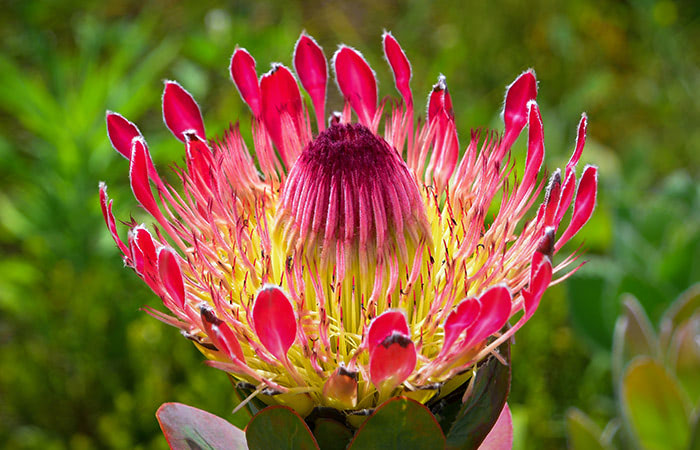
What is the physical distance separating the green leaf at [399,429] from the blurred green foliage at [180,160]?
2.48ft

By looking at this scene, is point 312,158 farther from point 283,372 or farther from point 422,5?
point 422,5

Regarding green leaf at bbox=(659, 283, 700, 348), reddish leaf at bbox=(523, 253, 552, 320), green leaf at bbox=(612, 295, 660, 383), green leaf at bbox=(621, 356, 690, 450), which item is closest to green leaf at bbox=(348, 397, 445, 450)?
reddish leaf at bbox=(523, 253, 552, 320)

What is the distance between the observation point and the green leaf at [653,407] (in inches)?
44.4

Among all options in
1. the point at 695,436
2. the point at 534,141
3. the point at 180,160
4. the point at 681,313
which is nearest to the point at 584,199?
the point at 534,141

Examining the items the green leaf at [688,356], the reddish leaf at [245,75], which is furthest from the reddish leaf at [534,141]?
the green leaf at [688,356]

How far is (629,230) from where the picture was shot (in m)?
1.73

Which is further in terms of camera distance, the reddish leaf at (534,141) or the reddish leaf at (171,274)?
the reddish leaf at (534,141)

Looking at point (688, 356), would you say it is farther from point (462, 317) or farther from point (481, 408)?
point (462, 317)

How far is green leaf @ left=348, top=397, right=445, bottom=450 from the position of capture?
626mm

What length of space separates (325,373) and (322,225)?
179 millimetres

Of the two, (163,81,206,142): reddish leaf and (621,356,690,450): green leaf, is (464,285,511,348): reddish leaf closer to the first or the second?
(163,81,206,142): reddish leaf

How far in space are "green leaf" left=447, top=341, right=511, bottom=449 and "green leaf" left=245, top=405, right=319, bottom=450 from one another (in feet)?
0.55

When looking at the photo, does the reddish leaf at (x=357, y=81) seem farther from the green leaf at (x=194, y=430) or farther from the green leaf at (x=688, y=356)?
the green leaf at (x=688, y=356)

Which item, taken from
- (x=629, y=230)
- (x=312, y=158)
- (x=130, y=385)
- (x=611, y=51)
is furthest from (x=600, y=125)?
(x=312, y=158)
